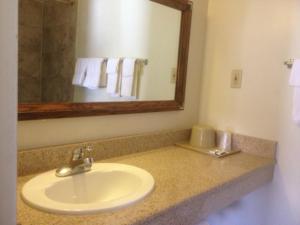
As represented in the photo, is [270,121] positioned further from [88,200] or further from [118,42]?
[88,200]

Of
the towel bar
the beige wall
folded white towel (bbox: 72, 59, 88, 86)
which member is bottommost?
the beige wall

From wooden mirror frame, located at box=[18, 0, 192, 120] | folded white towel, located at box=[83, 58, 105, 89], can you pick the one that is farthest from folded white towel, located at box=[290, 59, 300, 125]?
folded white towel, located at box=[83, 58, 105, 89]

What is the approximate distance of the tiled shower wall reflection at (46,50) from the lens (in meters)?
1.05

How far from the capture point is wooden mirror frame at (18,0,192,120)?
109cm

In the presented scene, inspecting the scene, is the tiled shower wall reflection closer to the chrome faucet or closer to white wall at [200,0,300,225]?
the chrome faucet

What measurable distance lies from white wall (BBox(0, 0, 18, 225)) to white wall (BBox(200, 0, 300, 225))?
1.38 metres

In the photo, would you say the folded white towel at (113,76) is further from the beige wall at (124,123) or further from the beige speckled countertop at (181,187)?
the beige speckled countertop at (181,187)

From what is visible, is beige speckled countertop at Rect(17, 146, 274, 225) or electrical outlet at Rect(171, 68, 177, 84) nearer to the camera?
beige speckled countertop at Rect(17, 146, 274, 225)

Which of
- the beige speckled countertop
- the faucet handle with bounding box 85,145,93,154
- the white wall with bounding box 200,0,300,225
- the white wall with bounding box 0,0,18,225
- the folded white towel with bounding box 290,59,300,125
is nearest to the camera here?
the white wall with bounding box 0,0,18,225

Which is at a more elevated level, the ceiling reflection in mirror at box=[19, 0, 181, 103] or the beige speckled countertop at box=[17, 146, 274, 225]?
the ceiling reflection in mirror at box=[19, 0, 181, 103]

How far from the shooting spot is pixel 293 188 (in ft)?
4.65

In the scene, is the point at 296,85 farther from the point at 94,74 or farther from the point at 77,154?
the point at 77,154

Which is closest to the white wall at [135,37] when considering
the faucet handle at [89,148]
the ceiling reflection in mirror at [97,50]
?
the ceiling reflection in mirror at [97,50]

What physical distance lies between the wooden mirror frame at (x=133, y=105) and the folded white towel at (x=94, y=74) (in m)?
0.09
